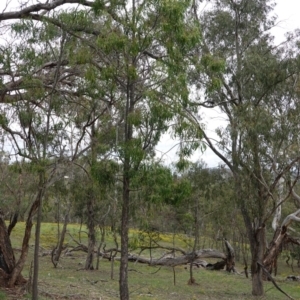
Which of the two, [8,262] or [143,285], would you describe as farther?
[143,285]

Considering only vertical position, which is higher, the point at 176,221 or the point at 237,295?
the point at 176,221

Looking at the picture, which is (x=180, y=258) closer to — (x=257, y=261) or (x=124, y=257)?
(x=257, y=261)

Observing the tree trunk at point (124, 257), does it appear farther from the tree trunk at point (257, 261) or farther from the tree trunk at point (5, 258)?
the tree trunk at point (257, 261)

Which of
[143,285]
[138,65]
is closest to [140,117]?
[138,65]

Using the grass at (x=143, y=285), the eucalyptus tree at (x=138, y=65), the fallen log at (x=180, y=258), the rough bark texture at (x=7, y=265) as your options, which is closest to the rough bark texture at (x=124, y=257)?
the eucalyptus tree at (x=138, y=65)

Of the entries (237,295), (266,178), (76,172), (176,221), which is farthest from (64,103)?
(176,221)

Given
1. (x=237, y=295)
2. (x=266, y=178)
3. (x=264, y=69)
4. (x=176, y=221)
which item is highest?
(x=264, y=69)

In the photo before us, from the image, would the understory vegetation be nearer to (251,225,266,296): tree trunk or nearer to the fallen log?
(251,225,266,296): tree trunk

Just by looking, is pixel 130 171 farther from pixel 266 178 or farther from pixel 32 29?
pixel 266 178

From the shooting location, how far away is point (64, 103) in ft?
37.8

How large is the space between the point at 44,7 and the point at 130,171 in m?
4.38

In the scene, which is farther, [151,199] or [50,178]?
[50,178]

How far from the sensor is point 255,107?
16.6 m

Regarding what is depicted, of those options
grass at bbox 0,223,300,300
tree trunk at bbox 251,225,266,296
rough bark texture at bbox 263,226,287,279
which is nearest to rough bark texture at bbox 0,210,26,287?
grass at bbox 0,223,300,300
